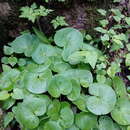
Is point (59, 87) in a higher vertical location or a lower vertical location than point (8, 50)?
lower

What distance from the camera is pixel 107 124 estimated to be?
1.77 metres

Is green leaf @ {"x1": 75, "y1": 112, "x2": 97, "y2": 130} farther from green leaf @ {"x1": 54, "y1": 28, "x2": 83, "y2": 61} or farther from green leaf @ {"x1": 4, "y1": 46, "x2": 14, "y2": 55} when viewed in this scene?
green leaf @ {"x1": 4, "y1": 46, "x2": 14, "y2": 55}

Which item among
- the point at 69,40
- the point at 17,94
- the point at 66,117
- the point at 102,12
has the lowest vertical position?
the point at 66,117

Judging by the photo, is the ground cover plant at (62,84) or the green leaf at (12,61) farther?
the green leaf at (12,61)

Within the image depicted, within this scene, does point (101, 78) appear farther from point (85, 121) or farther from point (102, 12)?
point (102, 12)

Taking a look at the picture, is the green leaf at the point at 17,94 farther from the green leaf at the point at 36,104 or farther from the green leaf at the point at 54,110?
the green leaf at the point at 54,110

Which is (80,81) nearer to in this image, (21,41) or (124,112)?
(124,112)

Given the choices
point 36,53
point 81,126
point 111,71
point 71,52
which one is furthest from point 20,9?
point 81,126

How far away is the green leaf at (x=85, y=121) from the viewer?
5.62 ft

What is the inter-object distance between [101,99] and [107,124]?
19cm

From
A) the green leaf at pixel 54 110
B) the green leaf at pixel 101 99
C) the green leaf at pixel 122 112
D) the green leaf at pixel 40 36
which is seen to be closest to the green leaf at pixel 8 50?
the green leaf at pixel 40 36

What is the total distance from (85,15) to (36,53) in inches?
24.7

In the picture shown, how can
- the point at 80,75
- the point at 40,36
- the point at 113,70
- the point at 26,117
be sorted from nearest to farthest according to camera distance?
1. the point at 26,117
2. the point at 80,75
3. the point at 113,70
4. the point at 40,36

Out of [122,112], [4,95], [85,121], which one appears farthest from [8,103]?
[122,112]
